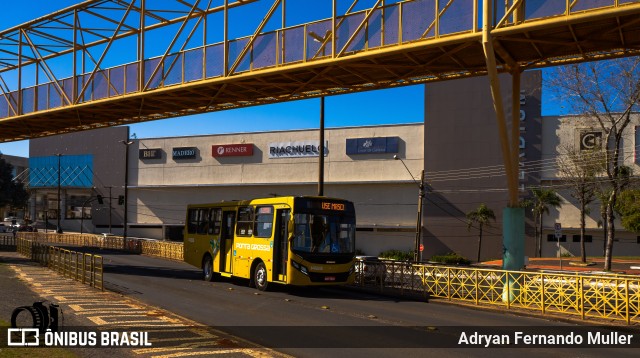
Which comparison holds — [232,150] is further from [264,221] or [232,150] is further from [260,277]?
[260,277]

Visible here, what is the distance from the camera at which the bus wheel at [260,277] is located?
1951cm

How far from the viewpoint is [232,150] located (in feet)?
220

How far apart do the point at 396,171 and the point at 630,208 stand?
23.7m

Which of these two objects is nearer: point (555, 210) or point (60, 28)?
point (60, 28)

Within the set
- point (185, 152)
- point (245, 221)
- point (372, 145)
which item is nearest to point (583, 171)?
point (372, 145)

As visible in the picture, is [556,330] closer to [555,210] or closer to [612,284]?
[612,284]

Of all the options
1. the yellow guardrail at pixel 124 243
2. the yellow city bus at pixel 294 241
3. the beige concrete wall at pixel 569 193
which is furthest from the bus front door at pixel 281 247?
the beige concrete wall at pixel 569 193

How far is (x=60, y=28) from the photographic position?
2486cm

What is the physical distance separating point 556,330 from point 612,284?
2386 mm

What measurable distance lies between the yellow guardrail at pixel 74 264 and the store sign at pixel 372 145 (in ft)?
121

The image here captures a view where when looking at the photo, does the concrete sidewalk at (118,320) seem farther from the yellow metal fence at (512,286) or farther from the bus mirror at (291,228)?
the bus mirror at (291,228)

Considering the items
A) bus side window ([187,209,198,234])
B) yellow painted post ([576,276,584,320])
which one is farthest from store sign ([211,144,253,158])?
yellow painted post ([576,276,584,320])

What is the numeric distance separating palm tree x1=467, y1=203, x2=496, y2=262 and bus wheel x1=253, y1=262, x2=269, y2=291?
123ft

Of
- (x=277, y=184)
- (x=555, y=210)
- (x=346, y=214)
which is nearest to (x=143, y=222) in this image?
(x=277, y=184)
